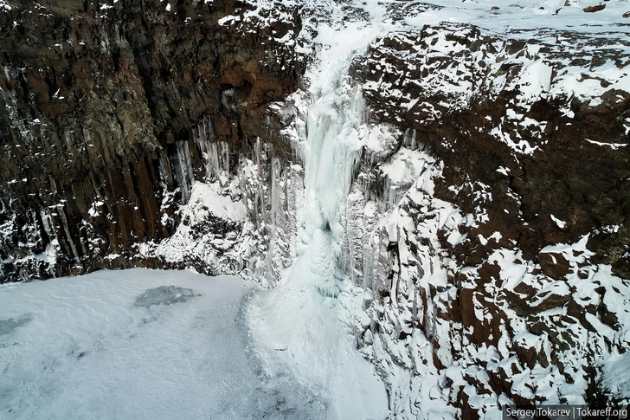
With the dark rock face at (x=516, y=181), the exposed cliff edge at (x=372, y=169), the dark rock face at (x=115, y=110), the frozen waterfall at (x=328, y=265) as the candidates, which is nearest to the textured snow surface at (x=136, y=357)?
the frozen waterfall at (x=328, y=265)

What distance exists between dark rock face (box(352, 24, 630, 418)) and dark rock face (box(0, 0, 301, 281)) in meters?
4.54

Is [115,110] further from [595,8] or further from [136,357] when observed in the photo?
[595,8]

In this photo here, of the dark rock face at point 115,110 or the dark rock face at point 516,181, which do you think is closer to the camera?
the dark rock face at point 516,181

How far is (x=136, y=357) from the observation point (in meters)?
9.36

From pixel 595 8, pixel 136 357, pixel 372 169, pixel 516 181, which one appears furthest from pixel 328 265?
pixel 595 8

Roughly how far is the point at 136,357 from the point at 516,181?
31.1 feet

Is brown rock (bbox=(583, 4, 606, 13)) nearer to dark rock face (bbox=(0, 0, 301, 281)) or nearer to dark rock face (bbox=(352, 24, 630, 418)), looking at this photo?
dark rock face (bbox=(352, 24, 630, 418))

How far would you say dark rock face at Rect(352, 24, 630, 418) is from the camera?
5.41 meters

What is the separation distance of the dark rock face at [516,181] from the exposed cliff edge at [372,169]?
1.2 inches

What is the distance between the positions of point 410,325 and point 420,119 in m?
4.38

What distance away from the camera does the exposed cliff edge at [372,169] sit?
5672 millimetres

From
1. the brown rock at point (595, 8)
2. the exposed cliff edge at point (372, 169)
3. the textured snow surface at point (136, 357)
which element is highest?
the brown rock at point (595, 8)

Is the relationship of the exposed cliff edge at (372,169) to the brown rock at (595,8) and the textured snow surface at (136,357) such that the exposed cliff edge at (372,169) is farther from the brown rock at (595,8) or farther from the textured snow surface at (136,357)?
the textured snow surface at (136,357)

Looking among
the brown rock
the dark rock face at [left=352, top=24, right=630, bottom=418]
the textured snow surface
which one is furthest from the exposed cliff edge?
the textured snow surface
